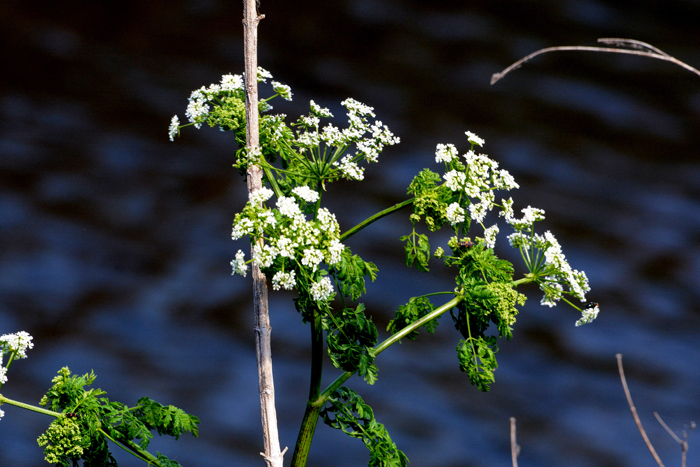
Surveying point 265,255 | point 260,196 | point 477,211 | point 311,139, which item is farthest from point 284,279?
point 477,211

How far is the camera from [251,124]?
1462mm

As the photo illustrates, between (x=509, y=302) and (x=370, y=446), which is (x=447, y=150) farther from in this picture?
(x=370, y=446)

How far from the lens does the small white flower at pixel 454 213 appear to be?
1.40 m

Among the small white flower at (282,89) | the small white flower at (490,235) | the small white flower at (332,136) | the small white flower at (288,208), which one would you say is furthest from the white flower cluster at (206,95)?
the small white flower at (490,235)

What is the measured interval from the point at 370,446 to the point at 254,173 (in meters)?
0.66

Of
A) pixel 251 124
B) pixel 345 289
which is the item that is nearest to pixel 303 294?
pixel 345 289

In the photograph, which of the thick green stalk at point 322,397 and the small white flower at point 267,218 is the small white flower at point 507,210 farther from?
the small white flower at point 267,218

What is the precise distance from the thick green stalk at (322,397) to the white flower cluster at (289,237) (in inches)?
10.4

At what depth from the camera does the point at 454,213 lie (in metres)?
1.41

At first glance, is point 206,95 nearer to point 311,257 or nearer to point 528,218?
point 311,257

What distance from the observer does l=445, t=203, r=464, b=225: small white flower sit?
1397mm

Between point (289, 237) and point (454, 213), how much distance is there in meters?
0.37

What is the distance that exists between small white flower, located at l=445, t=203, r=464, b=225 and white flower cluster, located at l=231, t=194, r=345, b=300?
0.86 ft

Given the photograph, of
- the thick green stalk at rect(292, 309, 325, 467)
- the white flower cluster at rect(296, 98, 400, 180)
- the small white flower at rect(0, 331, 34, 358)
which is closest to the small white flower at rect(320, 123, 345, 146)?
the white flower cluster at rect(296, 98, 400, 180)
